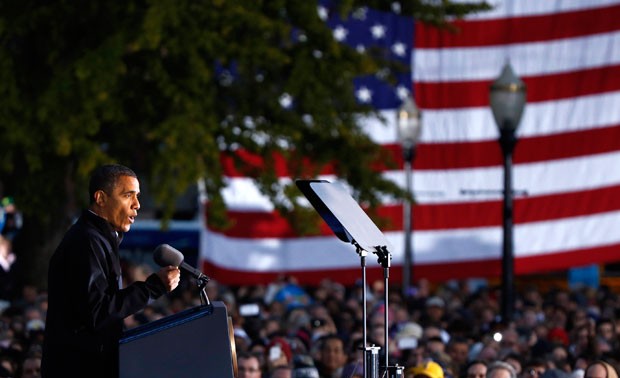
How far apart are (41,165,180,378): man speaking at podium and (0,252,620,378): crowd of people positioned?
1078 millimetres

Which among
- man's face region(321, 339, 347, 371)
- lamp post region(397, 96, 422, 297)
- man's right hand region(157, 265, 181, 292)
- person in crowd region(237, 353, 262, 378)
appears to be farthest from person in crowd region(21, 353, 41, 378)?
lamp post region(397, 96, 422, 297)

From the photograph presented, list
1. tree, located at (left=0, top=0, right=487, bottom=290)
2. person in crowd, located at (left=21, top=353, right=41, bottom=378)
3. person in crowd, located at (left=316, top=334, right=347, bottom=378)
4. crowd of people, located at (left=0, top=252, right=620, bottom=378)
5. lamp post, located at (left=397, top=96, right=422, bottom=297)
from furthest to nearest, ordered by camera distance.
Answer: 1. lamp post, located at (left=397, top=96, right=422, bottom=297)
2. tree, located at (left=0, top=0, right=487, bottom=290)
3. person in crowd, located at (left=316, top=334, right=347, bottom=378)
4. crowd of people, located at (left=0, top=252, right=620, bottom=378)
5. person in crowd, located at (left=21, top=353, right=41, bottom=378)

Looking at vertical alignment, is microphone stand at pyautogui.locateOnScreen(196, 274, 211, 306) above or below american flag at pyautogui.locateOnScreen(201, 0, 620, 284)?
below

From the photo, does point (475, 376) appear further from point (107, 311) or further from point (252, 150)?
point (252, 150)

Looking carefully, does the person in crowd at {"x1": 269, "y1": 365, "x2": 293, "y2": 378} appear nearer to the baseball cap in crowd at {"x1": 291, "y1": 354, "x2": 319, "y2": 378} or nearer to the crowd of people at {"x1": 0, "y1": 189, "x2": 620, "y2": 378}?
the crowd of people at {"x1": 0, "y1": 189, "x2": 620, "y2": 378}

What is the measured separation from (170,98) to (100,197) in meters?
14.7

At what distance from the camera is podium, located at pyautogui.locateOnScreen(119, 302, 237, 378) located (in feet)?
20.7

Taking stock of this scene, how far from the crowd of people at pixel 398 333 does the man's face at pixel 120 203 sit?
112 centimetres

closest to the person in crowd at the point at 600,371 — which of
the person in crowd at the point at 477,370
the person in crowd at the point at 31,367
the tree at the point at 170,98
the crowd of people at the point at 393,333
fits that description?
the crowd of people at the point at 393,333

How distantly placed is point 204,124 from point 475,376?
8.31m

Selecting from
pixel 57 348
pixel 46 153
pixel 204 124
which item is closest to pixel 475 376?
pixel 57 348

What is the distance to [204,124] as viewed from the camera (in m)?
20.7

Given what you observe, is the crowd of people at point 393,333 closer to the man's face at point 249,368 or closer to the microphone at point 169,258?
the man's face at point 249,368

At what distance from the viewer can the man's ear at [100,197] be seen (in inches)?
258
